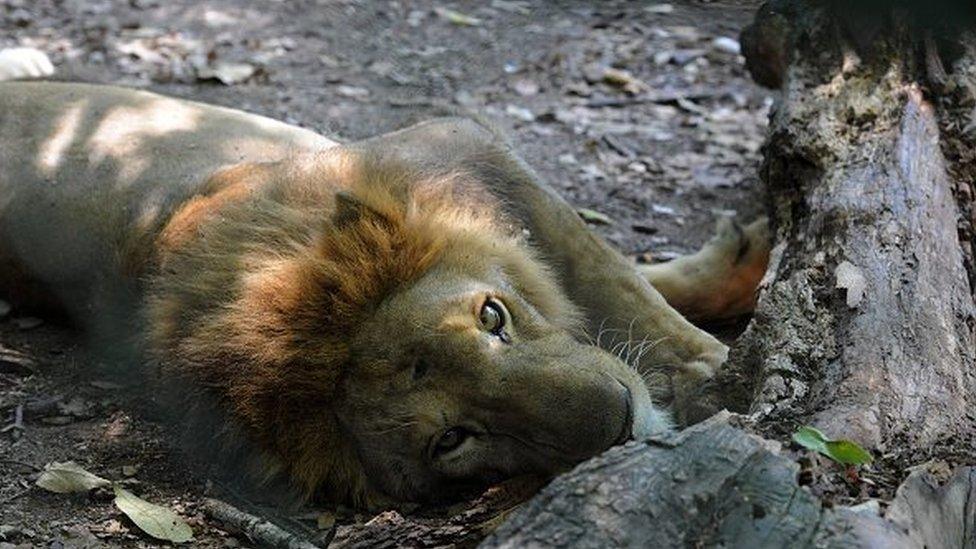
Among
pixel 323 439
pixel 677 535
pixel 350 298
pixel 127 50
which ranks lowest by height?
pixel 127 50

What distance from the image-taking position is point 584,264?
4309mm

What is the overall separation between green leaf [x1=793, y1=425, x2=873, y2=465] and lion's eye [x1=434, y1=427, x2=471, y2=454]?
1004mm

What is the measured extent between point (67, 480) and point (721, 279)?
230cm

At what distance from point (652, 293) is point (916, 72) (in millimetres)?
1071

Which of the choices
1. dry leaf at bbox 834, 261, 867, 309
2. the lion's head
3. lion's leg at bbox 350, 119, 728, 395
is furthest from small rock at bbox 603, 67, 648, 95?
dry leaf at bbox 834, 261, 867, 309

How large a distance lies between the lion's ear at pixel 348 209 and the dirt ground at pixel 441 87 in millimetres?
863

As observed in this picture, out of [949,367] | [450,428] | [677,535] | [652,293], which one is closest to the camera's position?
[677,535]

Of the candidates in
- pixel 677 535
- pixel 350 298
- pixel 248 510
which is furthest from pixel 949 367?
pixel 248 510

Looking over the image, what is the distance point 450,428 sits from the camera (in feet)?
11.3

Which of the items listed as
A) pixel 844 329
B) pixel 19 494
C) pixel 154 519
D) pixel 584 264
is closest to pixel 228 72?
pixel 584 264

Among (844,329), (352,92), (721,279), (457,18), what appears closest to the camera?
(844,329)

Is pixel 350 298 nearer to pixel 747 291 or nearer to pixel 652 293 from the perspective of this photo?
pixel 652 293

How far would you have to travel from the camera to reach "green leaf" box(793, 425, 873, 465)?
2.60 metres

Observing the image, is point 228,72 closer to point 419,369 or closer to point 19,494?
point 19,494
